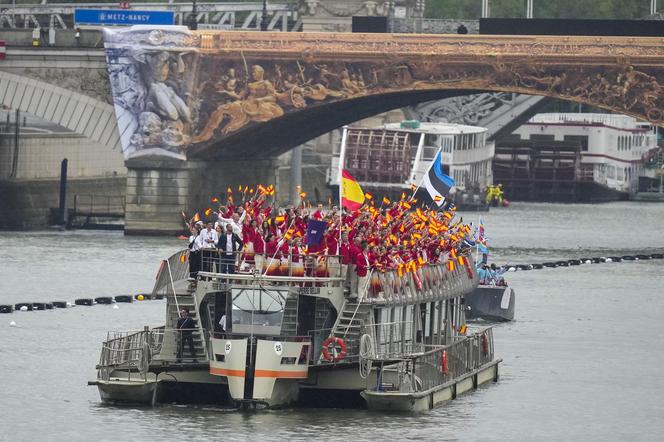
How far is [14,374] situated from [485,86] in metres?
38.3

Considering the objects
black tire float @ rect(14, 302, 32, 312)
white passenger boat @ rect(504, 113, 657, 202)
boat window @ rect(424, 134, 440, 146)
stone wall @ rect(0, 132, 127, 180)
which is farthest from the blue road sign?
white passenger boat @ rect(504, 113, 657, 202)

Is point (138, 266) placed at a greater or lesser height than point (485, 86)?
lesser

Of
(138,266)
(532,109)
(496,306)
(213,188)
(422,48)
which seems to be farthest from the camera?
(532,109)

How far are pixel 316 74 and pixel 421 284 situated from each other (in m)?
41.0

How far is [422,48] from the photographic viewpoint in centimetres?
8019

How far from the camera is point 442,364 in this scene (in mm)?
41562

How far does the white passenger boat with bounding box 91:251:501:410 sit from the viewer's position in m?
38.3

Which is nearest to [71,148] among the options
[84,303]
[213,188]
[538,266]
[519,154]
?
[213,188]

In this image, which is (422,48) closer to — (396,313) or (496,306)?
(496,306)

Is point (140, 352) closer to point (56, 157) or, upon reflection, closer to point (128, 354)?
point (128, 354)

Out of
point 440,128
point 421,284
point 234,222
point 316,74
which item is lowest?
point 421,284

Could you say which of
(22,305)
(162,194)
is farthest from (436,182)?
(162,194)

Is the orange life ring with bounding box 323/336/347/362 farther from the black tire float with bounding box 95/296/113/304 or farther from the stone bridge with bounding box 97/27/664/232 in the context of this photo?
the stone bridge with bounding box 97/27/664/232

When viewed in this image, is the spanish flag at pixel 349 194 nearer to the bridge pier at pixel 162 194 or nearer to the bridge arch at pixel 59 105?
the bridge pier at pixel 162 194
